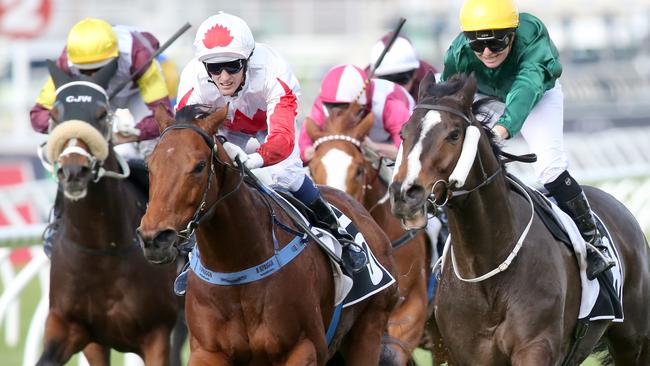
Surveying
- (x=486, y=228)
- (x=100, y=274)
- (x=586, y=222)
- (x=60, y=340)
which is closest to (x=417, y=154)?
(x=486, y=228)

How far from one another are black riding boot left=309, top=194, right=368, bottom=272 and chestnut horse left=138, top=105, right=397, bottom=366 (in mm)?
293

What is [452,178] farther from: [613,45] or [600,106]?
[613,45]

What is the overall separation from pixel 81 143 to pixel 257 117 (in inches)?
43.8

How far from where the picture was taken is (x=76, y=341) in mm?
8047

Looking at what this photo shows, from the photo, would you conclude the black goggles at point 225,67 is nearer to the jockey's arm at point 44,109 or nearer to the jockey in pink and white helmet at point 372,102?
the jockey's arm at point 44,109

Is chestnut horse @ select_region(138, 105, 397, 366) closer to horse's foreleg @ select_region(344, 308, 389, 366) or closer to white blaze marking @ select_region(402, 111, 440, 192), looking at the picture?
horse's foreleg @ select_region(344, 308, 389, 366)

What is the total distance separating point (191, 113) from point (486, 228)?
1.49m

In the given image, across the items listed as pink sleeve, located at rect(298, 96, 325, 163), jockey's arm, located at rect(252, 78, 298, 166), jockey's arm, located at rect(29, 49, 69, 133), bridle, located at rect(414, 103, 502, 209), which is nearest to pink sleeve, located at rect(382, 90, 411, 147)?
pink sleeve, located at rect(298, 96, 325, 163)

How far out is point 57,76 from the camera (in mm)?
8328

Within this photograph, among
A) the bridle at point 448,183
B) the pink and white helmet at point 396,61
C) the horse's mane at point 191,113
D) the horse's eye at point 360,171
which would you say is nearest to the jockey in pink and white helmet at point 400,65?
the pink and white helmet at point 396,61

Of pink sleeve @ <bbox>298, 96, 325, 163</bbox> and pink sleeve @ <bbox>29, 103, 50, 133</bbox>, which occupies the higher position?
pink sleeve @ <bbox>29, 103, 50, 133</bbox>

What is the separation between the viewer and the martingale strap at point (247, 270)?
21.4ft

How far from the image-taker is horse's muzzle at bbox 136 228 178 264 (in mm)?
5836

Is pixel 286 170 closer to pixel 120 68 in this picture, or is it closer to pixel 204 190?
pixel 204 190
